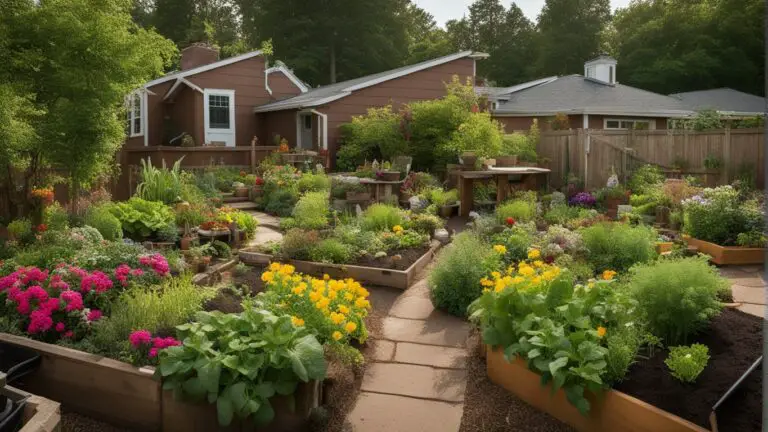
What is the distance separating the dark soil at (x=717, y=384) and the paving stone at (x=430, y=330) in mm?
1835

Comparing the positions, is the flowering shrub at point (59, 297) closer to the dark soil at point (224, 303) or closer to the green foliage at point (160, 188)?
the dark soil at point (224, 303)

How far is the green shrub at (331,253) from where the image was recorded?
7531mm

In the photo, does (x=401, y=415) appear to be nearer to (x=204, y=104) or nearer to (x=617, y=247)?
(x=617, y=247)

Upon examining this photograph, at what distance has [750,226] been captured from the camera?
7695 mm

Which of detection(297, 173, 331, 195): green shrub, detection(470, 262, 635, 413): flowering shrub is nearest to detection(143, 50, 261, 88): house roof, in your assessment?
detection(297, 173, 331, 195): green shrub

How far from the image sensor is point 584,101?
23719 millimetres

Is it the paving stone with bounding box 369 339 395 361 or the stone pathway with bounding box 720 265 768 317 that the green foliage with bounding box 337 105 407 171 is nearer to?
the stone pathway with bounding box 720 265 768 317

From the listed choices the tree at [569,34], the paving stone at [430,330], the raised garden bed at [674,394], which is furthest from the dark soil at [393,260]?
the tree at [569,34]

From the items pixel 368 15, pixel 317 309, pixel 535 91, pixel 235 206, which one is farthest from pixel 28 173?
pixel 368 15

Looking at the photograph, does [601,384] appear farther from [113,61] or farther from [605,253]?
[113,61]

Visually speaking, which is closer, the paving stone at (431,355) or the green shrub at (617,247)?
the paving stone at (431,355)

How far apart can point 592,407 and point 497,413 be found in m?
0.68

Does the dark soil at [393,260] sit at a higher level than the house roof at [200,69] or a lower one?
lower

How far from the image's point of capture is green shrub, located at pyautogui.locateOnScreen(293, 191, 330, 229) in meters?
9.37
